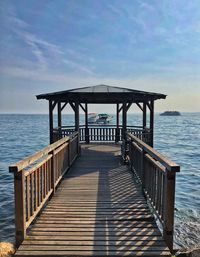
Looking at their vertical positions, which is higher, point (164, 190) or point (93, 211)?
point (164, 190)

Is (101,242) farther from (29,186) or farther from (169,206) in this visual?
(29,186)

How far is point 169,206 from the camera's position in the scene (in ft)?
11.1

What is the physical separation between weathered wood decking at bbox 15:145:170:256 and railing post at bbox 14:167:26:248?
13 cm

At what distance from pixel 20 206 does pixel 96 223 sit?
4.41ft

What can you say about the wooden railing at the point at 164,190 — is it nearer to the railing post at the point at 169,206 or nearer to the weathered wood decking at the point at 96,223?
the railing post at the point at 169,206

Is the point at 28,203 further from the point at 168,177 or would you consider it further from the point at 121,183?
the point at 121,183

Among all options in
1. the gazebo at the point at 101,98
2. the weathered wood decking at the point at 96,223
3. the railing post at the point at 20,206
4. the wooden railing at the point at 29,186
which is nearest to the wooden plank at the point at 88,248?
the weathered wood decking at the point at 96,223

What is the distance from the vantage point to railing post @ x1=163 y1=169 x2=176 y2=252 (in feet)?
10.9

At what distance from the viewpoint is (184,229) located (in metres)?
6.77

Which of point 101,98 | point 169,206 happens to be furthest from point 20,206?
point 101,98

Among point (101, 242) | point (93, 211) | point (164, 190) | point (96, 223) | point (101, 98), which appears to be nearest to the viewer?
point (101, 242)

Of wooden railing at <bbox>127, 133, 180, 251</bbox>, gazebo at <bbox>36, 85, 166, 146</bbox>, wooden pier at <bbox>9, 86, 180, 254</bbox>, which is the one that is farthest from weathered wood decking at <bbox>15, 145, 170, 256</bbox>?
gazebo at <bbox>36, 85, 166, 146</bbox>

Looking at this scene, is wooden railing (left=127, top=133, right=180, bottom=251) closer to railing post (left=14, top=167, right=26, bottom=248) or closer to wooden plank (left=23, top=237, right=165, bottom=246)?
wooden plank (left=23, top=237, right=165, bottom=246)

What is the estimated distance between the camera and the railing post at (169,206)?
3334mm
